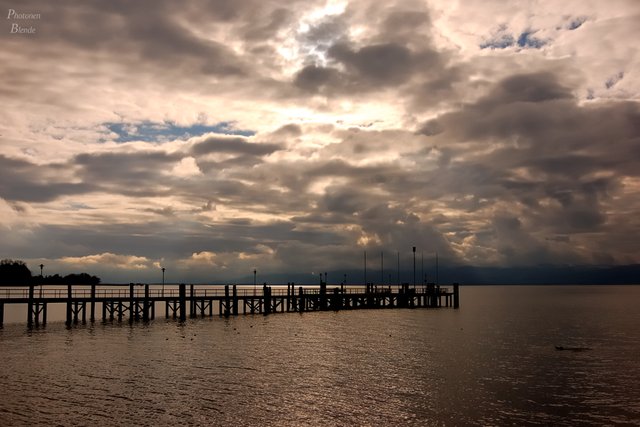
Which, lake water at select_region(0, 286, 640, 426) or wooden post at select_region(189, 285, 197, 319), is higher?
wooden post at select_region(189, 285, 197, 319)

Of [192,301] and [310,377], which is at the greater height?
[192,301]

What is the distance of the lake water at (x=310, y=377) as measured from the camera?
3177 centimetres

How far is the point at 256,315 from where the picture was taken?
97188 millimetres

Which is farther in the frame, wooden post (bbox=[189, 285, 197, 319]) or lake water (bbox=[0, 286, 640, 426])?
wooden post (bbox=[189, 285, 197, 319])

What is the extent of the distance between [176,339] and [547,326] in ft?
190

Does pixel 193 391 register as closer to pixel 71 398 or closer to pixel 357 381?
pixel 71 398

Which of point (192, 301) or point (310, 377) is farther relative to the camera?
point (192, 301)

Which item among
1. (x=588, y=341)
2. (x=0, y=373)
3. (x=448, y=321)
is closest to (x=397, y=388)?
(x=0, y=373)

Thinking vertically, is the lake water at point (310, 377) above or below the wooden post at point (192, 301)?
below

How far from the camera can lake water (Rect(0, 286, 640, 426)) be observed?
3177 cm

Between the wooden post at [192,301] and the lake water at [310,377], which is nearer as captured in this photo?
the lake water at [310,377]

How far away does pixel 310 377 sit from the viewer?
4181 centimetres

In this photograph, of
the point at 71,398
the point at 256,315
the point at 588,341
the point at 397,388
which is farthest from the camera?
the point at 256,315

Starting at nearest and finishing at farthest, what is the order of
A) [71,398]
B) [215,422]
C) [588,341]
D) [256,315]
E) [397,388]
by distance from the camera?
[215,422] < [71,398] < [397,388] < [588,341] < [256,315]
